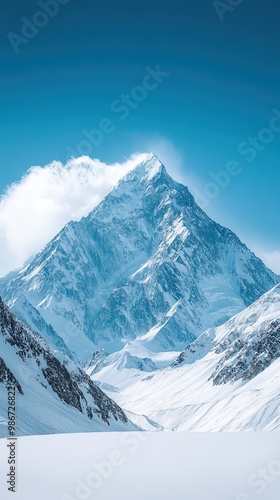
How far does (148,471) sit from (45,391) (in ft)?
243

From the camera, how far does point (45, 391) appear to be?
324ft

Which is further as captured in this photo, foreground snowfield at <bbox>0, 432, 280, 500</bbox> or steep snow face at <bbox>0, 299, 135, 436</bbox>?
steep snow face at <bbox>0, 299, 135, 436</bbox>

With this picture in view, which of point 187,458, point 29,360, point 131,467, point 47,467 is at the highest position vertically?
point 29,360

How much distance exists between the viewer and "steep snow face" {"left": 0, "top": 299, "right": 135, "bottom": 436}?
80.5 metres

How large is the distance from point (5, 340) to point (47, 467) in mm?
77547

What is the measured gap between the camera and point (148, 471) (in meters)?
27.8

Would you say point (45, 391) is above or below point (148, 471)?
above

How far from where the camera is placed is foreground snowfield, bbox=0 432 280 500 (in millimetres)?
24359

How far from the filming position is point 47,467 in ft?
92.9

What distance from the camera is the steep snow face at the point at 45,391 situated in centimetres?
8050

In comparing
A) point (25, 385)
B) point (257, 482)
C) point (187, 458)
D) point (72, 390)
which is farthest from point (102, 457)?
point (72, 390)

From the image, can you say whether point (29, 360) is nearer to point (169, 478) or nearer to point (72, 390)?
point (72, 390)

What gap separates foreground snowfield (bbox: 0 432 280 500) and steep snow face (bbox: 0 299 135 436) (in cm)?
3491

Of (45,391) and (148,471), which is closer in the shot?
(148,471)
